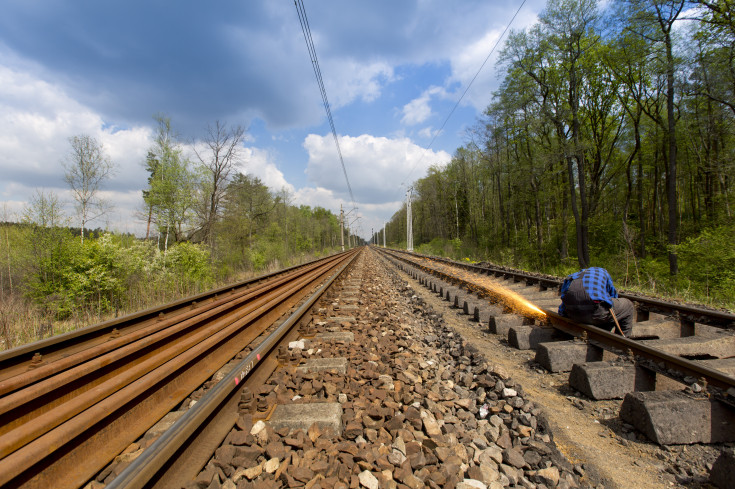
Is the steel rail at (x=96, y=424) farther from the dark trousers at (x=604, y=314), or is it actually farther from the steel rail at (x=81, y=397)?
the dark trousers at (x=604, y=314)

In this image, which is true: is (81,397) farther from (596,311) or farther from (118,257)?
(118,257)

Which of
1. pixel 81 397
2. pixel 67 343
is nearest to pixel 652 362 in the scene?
pixel 81 397

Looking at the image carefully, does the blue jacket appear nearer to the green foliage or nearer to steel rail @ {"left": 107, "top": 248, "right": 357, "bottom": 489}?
steel rail @ {"left": 107, "top": 248, "right": 357, "bottom": 489}

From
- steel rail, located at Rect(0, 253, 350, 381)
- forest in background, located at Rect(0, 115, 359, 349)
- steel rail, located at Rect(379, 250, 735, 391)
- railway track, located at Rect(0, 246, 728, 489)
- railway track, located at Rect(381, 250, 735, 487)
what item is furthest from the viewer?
forest in background, located at Rect(0, 115, 359, 349)

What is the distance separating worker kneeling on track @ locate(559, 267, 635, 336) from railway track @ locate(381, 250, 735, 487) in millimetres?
177

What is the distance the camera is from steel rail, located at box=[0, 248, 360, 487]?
60.7 inches

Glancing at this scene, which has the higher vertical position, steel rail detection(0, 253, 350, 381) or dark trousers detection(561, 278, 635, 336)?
dark trousers detection(561, 278, 635, 336)

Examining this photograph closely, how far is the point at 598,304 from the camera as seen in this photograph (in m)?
3.54

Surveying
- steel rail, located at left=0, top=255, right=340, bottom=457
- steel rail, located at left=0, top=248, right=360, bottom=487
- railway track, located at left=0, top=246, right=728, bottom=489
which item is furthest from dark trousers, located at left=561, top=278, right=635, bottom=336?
steel rail, located at left=0, top=255, right=340, bottom=457

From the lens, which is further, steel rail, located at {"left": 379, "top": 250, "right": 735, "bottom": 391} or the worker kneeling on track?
the worker kneeling on track

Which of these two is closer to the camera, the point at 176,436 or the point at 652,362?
the point at 176,436

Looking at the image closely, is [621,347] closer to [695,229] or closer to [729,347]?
[729,347]

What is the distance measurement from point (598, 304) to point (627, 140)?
2775 centimetres

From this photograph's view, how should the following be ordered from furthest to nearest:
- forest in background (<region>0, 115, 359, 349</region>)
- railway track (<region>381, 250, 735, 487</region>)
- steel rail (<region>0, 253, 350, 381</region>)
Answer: forest in background (<region>0, 115, 359, 349</region>) < steel rail (<region>0, 253, 350, 381</region>) < railway track (<region>381, 250, 735, 487</region>)
